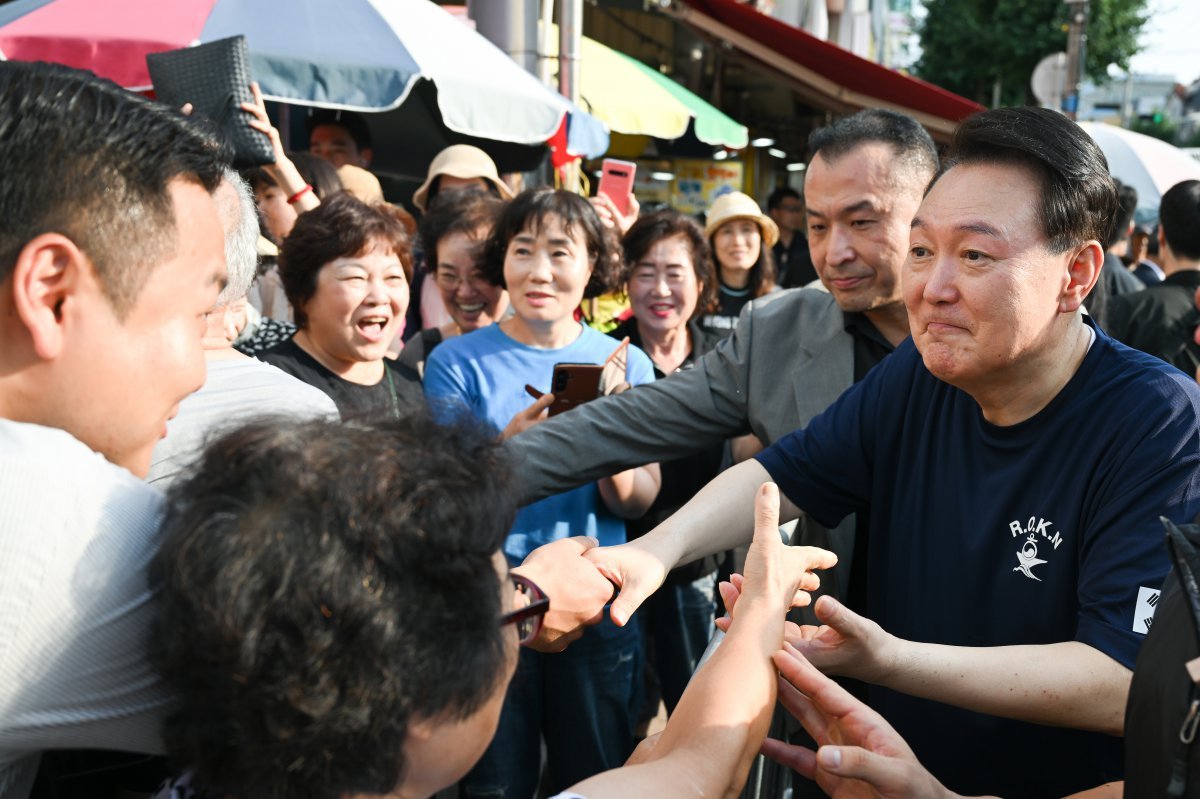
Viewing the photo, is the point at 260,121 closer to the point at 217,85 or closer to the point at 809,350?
the point at 217,85

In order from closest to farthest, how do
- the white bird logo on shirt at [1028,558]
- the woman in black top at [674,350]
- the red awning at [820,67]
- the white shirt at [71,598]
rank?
the white shirt at [71,598]
the white bird logo on shirt at [1028,558]
the woman in black top at [674,350]
the red awning at [820,67]

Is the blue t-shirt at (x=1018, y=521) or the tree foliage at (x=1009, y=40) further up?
the tree foliage at (x=1009, y=40)

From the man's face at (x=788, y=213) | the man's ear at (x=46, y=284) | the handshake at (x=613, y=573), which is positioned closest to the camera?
the man's ear at (x=46, y=284)

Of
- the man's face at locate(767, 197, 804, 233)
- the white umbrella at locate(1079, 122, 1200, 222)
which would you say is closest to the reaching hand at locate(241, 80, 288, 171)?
the man's face at locate(767, 197, 804, 233)

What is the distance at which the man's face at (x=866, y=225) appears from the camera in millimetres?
2943

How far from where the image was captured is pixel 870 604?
7.97 ft

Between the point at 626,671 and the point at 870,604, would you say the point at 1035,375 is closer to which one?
the point at 870,604

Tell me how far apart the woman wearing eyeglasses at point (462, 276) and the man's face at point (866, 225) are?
6.09 ft

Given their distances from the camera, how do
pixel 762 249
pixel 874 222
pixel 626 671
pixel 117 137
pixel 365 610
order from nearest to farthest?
pixel 365 610
pixel 117 137
pixel 874 222
pixel 626 671
pixel 762 249

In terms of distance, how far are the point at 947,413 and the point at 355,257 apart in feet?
6.75

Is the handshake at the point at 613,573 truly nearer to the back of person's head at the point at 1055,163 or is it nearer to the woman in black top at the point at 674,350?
the back of person's head at the point at 1055,163

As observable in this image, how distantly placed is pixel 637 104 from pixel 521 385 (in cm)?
530

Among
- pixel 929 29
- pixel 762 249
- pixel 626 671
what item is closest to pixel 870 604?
pixel 626 671

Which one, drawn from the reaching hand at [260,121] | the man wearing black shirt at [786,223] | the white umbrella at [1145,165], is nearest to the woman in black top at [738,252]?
the reaching hand at [260,121]
